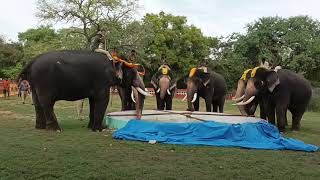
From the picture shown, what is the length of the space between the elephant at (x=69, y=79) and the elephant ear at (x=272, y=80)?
405cm

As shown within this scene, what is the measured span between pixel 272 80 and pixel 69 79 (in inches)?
214

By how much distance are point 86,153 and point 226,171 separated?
2611 millimetres

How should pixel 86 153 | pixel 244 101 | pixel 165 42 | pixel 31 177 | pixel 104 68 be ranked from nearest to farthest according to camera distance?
pixel 31 177 < pixel 86 153 < pixel 104 68 < pixel 244 101 < pixel 165 42

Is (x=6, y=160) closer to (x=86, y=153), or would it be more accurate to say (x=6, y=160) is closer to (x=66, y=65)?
(x=86, y=153)

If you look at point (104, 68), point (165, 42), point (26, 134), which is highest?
point (165, 42)

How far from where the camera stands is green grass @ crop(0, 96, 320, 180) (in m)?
6.93

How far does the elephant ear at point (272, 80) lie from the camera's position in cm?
1293

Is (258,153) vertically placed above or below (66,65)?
below

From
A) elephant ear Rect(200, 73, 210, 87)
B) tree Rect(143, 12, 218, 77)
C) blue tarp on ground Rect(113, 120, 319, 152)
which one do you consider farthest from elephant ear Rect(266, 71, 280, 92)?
tree Rect(143, 12, 218, 77)

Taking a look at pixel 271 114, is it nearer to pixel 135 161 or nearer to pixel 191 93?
pixel 191 93

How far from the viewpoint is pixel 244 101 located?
44.1ft

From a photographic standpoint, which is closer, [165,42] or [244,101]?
[244,101]

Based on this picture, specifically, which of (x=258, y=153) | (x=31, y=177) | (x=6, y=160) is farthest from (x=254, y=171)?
(x=6, y=160)

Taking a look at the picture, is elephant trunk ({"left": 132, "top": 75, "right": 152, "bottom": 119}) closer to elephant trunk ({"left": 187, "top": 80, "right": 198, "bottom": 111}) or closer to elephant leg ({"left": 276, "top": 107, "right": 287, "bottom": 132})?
elephant trunk ({"left": 187, "top": 80, "right": 198, "bottom": 111})
